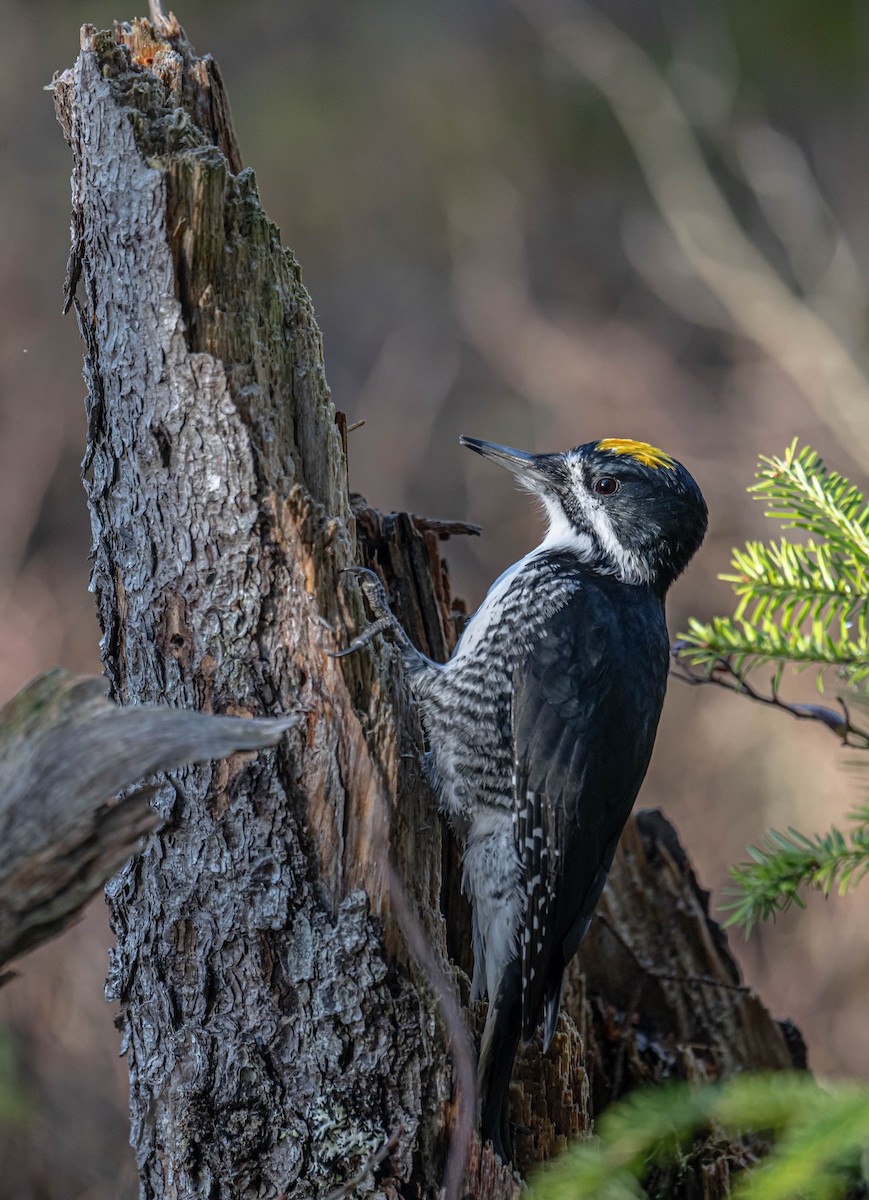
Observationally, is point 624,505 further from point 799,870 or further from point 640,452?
point 799,870

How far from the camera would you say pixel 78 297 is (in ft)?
7.48

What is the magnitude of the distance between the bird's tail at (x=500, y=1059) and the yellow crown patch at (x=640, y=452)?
1.40m

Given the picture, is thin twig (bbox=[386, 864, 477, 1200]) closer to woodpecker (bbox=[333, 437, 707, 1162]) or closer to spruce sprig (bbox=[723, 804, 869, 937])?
woodpecker (bbox=[333, 437, 707, 1162])

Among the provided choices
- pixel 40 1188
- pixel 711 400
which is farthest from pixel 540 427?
pixel 40 1188

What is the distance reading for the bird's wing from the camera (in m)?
2.62

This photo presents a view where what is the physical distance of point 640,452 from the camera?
10.00 ft

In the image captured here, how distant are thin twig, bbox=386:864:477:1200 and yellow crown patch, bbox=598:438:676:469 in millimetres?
1444

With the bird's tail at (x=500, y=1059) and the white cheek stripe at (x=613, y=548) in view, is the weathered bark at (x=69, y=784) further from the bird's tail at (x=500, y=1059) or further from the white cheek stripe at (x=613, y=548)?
the white cheek stripe at (x=613, y=548)

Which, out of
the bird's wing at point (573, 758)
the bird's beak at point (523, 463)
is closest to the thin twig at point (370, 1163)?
the bird's wing at point (573, 758)

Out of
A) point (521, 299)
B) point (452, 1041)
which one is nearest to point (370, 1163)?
point (452, 1041)

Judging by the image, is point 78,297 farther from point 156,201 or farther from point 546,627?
point 546,627

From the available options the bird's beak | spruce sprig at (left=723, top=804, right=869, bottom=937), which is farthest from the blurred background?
the bird's beak

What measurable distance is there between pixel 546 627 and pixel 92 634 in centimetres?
370

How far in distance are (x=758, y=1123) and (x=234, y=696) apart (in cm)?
123
